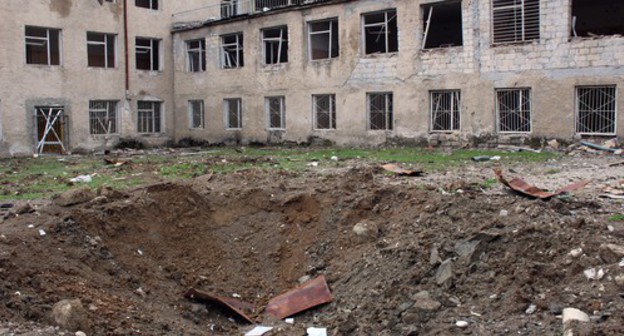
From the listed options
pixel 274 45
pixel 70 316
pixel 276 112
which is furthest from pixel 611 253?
pixel 274 45

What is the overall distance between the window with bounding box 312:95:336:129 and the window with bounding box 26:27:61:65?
9618 mm

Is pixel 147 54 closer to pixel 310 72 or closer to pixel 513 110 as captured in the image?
pixel 310 72

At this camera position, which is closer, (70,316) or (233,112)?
(70,316)

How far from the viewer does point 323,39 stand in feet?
74.2

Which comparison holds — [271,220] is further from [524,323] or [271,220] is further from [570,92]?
[570,92]

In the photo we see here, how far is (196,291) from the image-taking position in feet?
23.6

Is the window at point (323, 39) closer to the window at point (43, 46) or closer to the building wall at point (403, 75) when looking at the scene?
the building wall at point (403, 75)

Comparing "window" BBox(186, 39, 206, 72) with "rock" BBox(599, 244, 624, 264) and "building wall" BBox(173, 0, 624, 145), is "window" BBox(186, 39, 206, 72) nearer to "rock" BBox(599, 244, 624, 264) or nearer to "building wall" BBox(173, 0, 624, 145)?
"building wall" BBox(173, 0, 624, 145)

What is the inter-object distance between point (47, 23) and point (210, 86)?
6.50 m

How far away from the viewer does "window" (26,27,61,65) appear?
22.2 m

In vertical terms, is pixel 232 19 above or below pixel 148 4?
below

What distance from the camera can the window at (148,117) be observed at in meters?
25.7

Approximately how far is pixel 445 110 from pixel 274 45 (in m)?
7.81

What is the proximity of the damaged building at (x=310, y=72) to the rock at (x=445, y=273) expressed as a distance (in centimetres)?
1171
